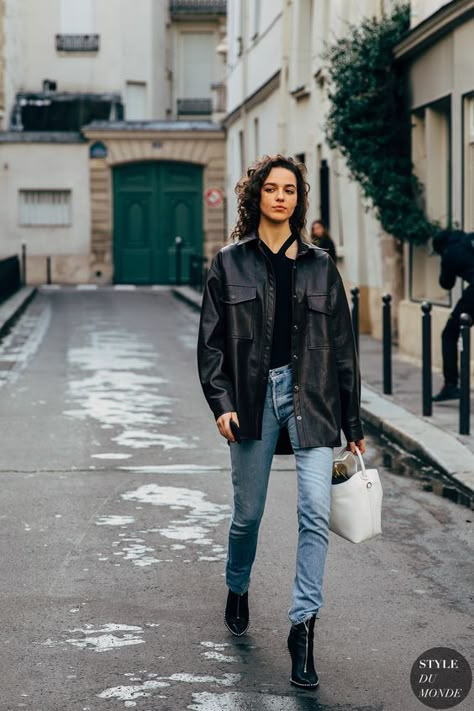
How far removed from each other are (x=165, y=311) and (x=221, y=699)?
23.7m

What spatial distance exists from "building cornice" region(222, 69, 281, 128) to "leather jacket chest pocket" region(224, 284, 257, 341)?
2393cm

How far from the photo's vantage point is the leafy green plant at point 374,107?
1809 centimetres

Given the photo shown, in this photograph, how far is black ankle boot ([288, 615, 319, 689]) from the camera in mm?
5094

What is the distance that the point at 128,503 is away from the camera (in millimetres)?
8664

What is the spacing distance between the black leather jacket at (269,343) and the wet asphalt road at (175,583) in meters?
0.88

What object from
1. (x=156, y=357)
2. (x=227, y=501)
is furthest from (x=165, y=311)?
(x=227, y=501)

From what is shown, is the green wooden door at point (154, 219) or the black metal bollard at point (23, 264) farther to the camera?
the green wooden door at point (154, 219)

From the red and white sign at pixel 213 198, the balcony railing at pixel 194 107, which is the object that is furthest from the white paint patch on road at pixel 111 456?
the balcony railing at pixel 194 107

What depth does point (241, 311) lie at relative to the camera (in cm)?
536

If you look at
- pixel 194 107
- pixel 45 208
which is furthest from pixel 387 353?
pixel 194 107

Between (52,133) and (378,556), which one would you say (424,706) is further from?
(52,133)

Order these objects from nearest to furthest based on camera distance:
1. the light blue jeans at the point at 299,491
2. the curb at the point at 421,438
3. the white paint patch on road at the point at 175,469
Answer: the light blue jeans at the point at 299,491 < the curb at the point at 421,438 < the white paint patch on road at the point at 175,469

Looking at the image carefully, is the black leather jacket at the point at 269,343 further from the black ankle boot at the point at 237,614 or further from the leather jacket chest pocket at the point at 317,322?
the black ankle boot at the point at 237,614


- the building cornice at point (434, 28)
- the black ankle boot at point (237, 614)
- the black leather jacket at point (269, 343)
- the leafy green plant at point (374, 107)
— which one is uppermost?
the building cornice at point (434, 28)
